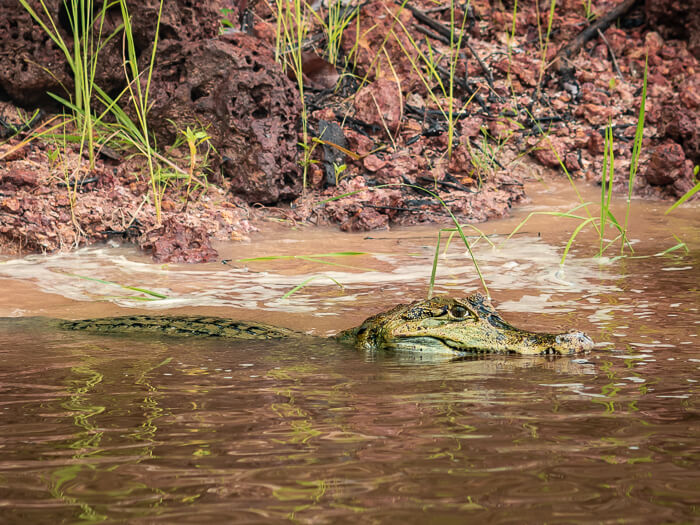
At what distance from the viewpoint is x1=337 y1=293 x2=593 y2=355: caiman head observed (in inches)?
123

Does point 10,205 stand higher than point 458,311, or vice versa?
point 10,205

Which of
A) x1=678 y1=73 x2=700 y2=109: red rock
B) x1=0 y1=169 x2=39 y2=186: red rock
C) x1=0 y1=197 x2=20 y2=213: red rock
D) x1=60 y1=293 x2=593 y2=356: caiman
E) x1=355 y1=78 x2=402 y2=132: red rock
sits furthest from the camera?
x1=678 y1=73 x2=700 y2=109: red rock

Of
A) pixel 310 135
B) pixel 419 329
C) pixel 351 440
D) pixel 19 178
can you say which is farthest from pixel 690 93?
pixel 351 440

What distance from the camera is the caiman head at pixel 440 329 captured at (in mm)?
3119

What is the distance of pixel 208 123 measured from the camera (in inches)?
268

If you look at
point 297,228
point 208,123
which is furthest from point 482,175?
point 208,123

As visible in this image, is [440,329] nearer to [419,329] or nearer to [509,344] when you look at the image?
[419,329]

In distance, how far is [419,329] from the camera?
3.26m

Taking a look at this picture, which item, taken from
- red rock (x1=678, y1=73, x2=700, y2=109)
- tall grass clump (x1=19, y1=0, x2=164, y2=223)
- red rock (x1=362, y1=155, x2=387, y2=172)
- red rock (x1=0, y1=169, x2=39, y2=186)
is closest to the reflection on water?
tall grass clump (x1=19, y1=0, x2=164, y2=223)

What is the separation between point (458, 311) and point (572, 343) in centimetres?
61

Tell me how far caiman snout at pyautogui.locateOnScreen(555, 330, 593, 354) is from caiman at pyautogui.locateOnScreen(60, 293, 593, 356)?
19 centimetres

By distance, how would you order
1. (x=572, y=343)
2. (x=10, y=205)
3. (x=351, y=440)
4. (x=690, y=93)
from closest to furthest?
(x=351, y=440) → (x=572, y=343) → (x=10, y=205) → (x=690, y=93)

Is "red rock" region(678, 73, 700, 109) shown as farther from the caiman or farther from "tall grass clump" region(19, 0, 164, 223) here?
the caiman

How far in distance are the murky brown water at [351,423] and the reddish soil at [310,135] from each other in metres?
1.97
